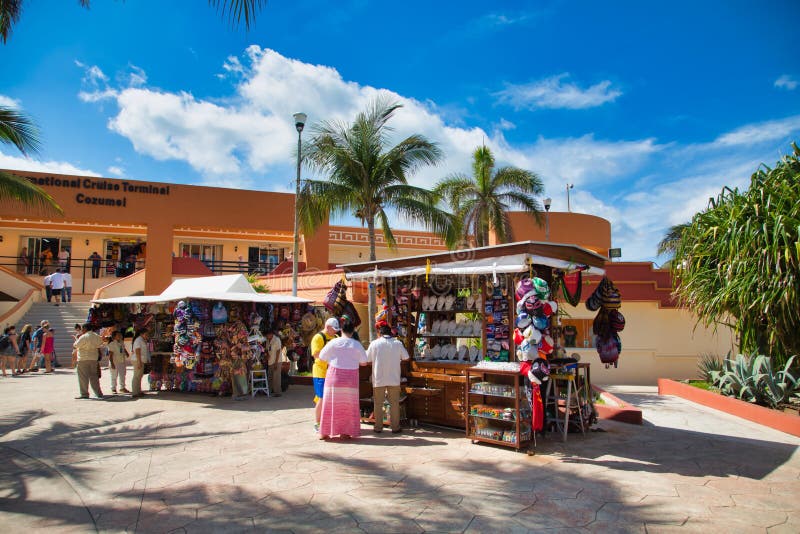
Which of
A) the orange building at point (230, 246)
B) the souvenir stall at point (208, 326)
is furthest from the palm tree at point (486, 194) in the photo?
the souvenir stall at point (208, 326)

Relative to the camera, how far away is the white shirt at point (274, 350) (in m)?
10.8

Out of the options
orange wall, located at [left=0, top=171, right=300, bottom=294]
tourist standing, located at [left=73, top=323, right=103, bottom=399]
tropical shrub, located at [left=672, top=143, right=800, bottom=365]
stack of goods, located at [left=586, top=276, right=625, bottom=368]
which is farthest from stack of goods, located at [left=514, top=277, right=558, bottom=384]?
orange wall, located at [left=0, top=171, right=300, bottom=294]

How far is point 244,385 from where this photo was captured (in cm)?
1068

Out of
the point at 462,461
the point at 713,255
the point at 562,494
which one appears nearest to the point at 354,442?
the point at 462,461

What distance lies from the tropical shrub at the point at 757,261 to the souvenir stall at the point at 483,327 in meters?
2.97

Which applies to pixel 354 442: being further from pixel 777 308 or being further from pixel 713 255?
pixel 713 255

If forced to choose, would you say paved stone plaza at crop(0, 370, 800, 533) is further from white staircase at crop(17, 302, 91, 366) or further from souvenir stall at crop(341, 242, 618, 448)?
white staircase at crop(17, 302, 91, 366)

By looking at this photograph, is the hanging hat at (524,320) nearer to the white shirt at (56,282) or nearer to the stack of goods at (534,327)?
the stack of goods at (534,327)

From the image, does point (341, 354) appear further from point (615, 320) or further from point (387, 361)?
point (615, 320)

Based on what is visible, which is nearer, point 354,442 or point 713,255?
point 354,442

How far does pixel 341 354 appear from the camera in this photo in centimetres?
707

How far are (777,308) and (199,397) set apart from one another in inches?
436

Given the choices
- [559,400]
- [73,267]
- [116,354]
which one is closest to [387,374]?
[559,400]

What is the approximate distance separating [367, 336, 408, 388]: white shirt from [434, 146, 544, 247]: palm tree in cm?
1072
